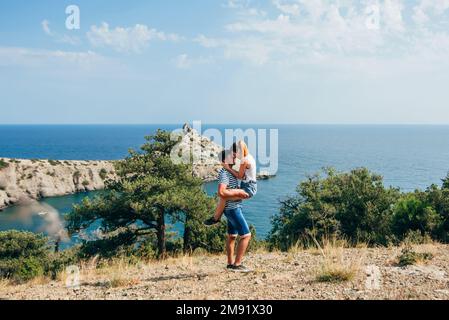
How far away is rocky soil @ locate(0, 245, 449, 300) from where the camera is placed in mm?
6562

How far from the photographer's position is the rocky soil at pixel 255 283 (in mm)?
6562

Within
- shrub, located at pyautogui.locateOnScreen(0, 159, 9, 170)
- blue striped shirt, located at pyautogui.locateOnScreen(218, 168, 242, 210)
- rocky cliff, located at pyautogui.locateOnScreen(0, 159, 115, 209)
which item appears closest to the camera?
blue striped shirt, located at pyautogui.locateOnScreen(218, 168, 242, 210)

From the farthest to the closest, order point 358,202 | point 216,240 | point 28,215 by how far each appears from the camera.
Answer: point 28,215 → point 358,202 → point 216,240

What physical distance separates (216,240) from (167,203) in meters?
3.79

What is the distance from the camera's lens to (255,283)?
7.36 meters

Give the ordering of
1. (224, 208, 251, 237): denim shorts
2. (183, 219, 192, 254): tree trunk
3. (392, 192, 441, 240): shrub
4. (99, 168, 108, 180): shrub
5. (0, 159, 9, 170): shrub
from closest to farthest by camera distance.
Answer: (224, 208, 251, 237): denim shorts < (392, 192, 441, 240): shrub < (183, 219, 192, 254): tree trunk < (0, 159, 9, 170): shrub < (99, 168, 108, 180): shrub

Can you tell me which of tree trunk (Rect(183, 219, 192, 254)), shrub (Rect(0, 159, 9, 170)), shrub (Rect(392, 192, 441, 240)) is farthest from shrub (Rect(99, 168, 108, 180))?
shrub (Rect(392, 192, 441, 240))

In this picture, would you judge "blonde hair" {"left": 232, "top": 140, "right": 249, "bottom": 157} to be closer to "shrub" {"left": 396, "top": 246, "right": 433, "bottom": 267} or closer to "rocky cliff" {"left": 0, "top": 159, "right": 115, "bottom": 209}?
"shrub" {"left": 396, "top": 246, "right": 433, "bottom": 267}

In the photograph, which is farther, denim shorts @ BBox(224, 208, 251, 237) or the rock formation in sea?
the rock formation in sea

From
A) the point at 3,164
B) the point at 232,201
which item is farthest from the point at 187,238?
the point at 3,164

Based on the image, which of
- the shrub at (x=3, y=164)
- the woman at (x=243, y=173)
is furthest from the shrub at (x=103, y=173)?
the woman at (x=243, y=173)

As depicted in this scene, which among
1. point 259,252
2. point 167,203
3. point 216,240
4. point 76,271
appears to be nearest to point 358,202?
point 216,240
